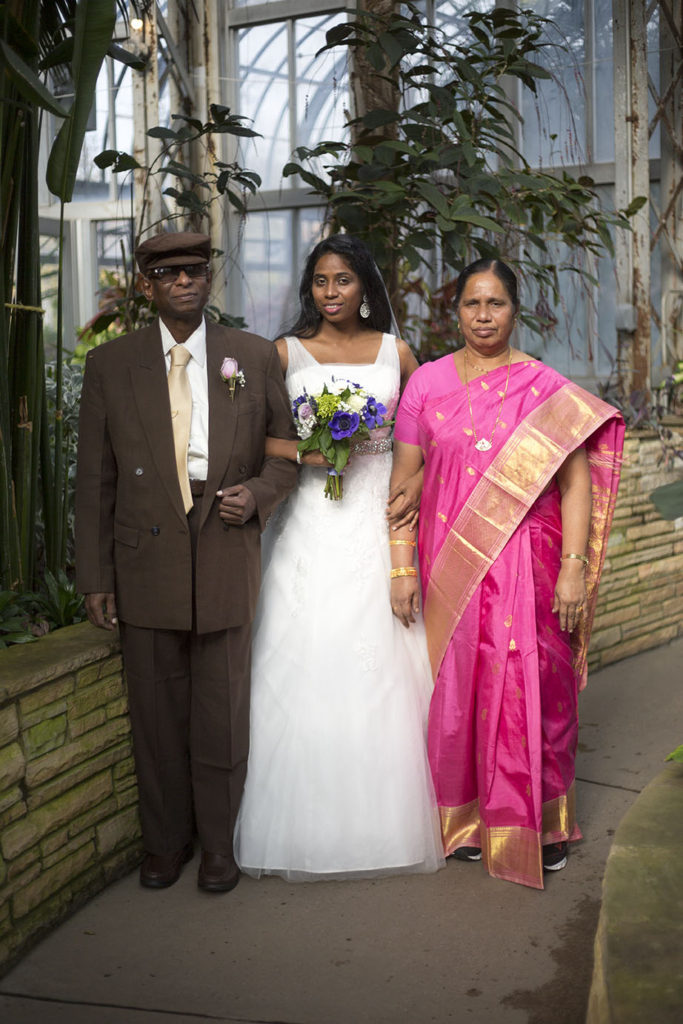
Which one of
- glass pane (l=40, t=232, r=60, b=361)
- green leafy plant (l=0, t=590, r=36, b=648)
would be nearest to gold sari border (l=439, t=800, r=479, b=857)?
green leafy plant (l=0, t=590, r=36, b=648)

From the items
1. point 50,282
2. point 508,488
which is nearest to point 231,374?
point 508,488

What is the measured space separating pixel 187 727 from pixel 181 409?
89 centimetres

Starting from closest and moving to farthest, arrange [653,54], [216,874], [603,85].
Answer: [216,874]
[653,54]
[603,85]

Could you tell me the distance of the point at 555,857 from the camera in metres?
3.27

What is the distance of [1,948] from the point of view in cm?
269

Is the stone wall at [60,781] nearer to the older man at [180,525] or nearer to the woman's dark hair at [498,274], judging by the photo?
the older man at [180,525]

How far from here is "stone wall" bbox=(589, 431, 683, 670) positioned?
17.0ft

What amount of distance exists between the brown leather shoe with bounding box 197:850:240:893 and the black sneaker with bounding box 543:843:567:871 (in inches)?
34.9

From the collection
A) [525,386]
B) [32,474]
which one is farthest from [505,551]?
[32,474]

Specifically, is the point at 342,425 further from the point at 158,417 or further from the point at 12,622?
the point at 12,622

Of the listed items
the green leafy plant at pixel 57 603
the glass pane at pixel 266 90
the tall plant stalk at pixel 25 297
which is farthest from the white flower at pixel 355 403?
the glass pane at pixel 266 90

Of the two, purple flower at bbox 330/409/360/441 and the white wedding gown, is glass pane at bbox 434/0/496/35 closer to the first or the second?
the white wedding gown

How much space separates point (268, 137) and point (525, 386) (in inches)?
153

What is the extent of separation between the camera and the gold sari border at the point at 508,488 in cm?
315
